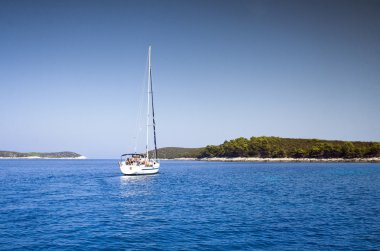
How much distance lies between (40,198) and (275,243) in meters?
33.4

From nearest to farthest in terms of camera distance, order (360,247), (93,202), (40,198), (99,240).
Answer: (360,247) → (99,240) → (93,202) → (40,198)

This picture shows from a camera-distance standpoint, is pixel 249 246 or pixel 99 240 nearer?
pixel 249 246

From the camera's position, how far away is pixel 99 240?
2238cm

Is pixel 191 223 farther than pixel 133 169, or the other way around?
pixel 133 169

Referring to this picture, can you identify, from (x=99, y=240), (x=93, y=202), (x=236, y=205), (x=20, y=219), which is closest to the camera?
(x=99, y=240)

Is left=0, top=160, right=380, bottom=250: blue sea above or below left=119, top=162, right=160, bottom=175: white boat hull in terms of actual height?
below

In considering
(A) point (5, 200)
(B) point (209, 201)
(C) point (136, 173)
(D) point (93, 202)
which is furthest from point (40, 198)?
(C) point (136, 173)

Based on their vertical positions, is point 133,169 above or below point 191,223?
above

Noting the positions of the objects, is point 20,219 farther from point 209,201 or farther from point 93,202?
point 209,201

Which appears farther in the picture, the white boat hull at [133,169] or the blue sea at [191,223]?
the white boat hull at [133,169]

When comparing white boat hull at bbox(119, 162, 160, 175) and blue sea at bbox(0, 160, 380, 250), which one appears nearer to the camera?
blue sea at bbox(0, 160, 380, 250)

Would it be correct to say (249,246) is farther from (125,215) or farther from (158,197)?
(158,197)

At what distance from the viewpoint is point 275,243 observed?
21.7m

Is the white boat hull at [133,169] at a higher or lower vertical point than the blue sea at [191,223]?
higher
